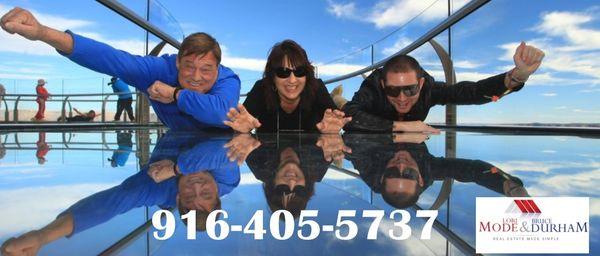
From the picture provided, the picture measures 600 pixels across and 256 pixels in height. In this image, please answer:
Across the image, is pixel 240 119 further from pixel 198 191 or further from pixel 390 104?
pixel 198 191

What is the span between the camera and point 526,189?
77cm

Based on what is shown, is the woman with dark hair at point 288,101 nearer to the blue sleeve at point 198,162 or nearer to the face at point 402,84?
the face at point 402,84

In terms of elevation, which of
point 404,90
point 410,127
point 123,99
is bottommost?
point 410,127

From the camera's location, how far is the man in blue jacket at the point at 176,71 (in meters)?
2.09

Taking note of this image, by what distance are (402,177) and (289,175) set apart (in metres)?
0.23

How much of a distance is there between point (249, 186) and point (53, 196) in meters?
0.34

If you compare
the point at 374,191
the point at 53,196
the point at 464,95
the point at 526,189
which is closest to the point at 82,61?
the point at 53,196

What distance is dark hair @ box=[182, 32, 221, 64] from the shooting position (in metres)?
2.36

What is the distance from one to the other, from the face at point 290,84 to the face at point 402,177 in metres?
1.41

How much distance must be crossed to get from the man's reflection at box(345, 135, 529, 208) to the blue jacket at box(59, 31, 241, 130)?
1.16 metres

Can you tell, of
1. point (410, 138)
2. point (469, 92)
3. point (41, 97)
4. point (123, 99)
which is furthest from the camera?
point (41, 97)

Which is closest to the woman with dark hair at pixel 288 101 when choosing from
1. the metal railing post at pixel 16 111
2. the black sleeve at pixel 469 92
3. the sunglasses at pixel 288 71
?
the sunglasses at pixel 288 71

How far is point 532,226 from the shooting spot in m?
0.49

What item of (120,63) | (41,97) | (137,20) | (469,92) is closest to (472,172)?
(120,63)
